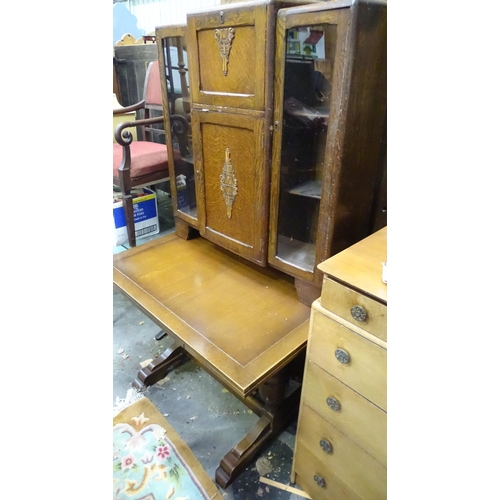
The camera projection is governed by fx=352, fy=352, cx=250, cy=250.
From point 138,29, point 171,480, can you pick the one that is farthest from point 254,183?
point 138,29

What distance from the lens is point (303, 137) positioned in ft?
3.34

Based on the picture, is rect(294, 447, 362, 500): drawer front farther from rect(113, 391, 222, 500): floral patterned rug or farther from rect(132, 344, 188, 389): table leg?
rect(132, 344, 188, 389): table leg

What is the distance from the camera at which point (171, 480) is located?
114 cm

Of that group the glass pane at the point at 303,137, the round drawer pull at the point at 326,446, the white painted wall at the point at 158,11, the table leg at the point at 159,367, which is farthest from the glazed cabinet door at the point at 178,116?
the white painted wall at the point at 158,11

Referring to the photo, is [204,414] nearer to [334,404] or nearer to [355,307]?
[334,404]

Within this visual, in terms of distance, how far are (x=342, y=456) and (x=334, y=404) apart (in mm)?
154

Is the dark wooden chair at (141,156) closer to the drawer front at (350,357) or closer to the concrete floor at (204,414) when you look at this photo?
the concrete floor at (204,414)

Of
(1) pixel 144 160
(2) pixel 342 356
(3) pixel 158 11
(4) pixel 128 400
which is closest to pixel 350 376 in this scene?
(2) pixel 342 356

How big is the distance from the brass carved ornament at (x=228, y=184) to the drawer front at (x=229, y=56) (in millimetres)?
179

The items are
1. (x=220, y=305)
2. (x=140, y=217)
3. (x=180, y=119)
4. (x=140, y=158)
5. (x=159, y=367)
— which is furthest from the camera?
(x=140, y=217)

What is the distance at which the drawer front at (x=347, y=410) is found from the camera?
2.51 ft

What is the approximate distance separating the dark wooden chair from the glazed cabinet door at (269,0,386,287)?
1088mm
